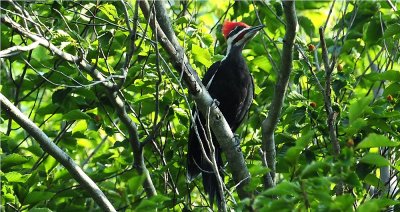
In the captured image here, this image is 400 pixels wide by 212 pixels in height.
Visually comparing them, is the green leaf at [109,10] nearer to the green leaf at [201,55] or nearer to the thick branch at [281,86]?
the green leaf at [201,55]

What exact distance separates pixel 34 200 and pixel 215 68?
7.01 feet

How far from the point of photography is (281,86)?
5.08 meters

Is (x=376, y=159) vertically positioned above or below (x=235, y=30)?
below

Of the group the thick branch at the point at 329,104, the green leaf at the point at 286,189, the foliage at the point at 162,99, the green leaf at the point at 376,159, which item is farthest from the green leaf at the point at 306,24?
the green leaf at the point at 286,189

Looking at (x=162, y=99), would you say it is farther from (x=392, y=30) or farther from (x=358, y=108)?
(x=358, y=108)

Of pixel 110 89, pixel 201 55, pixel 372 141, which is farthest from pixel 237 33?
pixel 372 141

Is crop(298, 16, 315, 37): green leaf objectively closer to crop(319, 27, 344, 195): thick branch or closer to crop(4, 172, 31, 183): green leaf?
crop(319, 27, 344, 195): thick branch

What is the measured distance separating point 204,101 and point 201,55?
74 centimetres

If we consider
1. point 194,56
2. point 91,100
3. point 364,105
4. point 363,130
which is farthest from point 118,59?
point 364,105

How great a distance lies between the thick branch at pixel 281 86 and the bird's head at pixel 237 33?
6.12ft

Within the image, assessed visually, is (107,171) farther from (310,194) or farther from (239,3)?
(310,194)

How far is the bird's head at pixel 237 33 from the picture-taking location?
7133 mm

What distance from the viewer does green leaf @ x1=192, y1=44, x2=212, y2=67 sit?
20.1 feet

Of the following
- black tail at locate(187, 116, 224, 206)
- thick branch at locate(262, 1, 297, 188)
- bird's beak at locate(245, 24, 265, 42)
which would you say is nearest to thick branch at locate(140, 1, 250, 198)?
thick branch at locate(262, 1, 297, 188)
